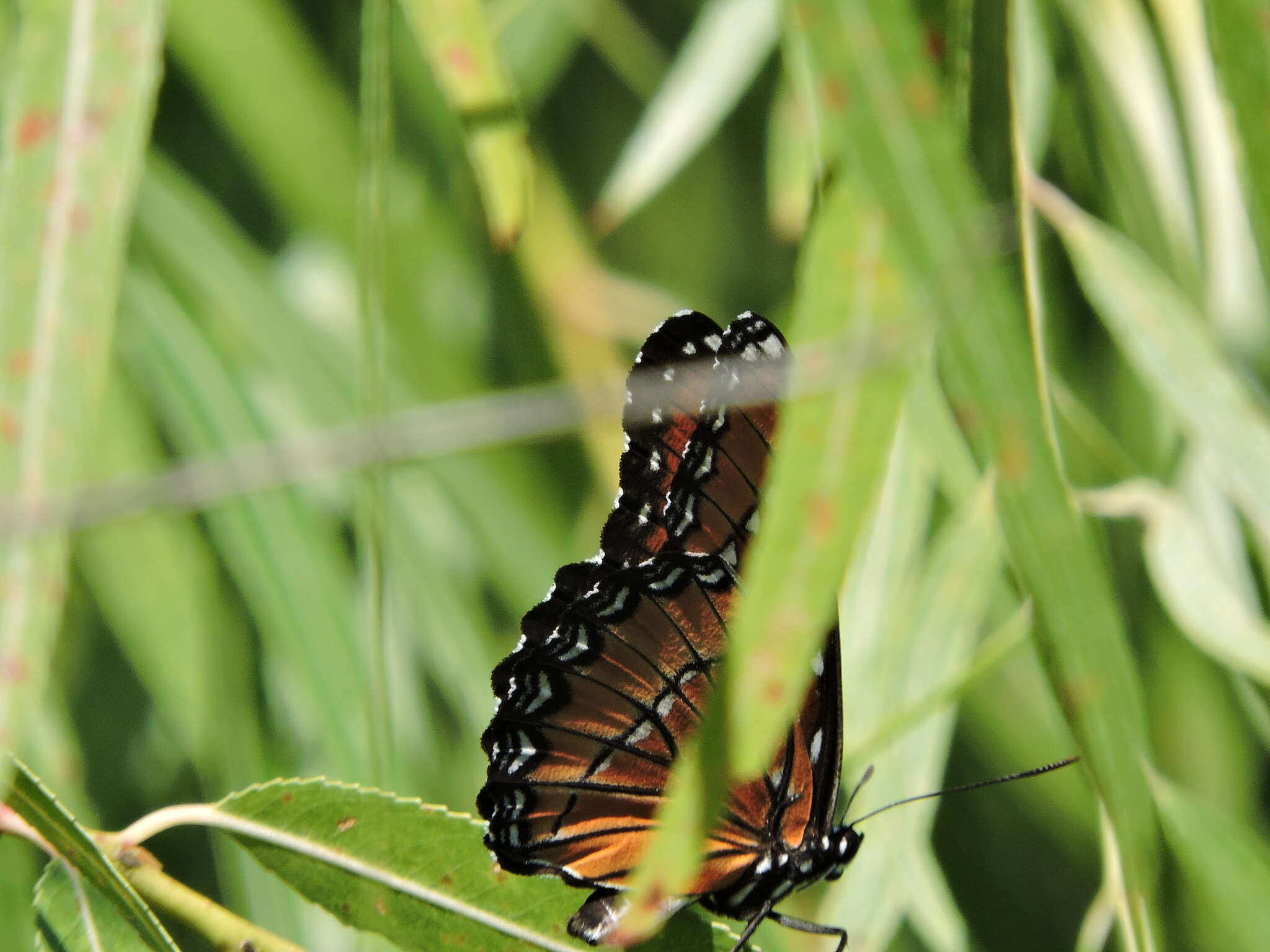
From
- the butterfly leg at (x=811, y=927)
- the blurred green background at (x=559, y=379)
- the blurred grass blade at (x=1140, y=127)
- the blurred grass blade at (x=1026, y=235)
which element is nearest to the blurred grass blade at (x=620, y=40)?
the blurred green background at (x=559, y=379)

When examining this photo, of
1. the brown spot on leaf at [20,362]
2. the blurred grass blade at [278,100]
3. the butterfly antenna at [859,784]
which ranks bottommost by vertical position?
the butterfly antenna at [859,784]

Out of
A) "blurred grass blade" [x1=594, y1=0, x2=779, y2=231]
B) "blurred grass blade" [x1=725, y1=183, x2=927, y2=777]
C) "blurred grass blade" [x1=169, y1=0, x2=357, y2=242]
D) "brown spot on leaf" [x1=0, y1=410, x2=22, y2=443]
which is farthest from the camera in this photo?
"blurred grass blade" [x1=169, y1=0, x2=357, y2=242]

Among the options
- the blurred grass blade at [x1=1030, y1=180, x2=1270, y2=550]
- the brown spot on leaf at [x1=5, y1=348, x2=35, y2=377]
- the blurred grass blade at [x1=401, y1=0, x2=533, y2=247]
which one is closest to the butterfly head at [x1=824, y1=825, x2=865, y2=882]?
the blurred grass blade at [x1=1030, y1=180, x2=1270, y2=550]

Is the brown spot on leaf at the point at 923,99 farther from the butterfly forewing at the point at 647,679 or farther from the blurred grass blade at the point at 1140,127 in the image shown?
the blurred grass blade at the point at 1140,127

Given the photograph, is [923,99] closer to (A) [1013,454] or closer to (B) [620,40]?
(A) [1013,454]

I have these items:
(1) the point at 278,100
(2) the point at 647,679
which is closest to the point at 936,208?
(2) the point at 647,679

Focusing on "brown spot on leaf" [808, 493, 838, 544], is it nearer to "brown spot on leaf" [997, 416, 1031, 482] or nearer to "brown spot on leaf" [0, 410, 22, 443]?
"brown spot on leaf" [997, 416, 1031, 482]

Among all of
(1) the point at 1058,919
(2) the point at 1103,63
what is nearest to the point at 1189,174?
(2) the point at 1103,63
